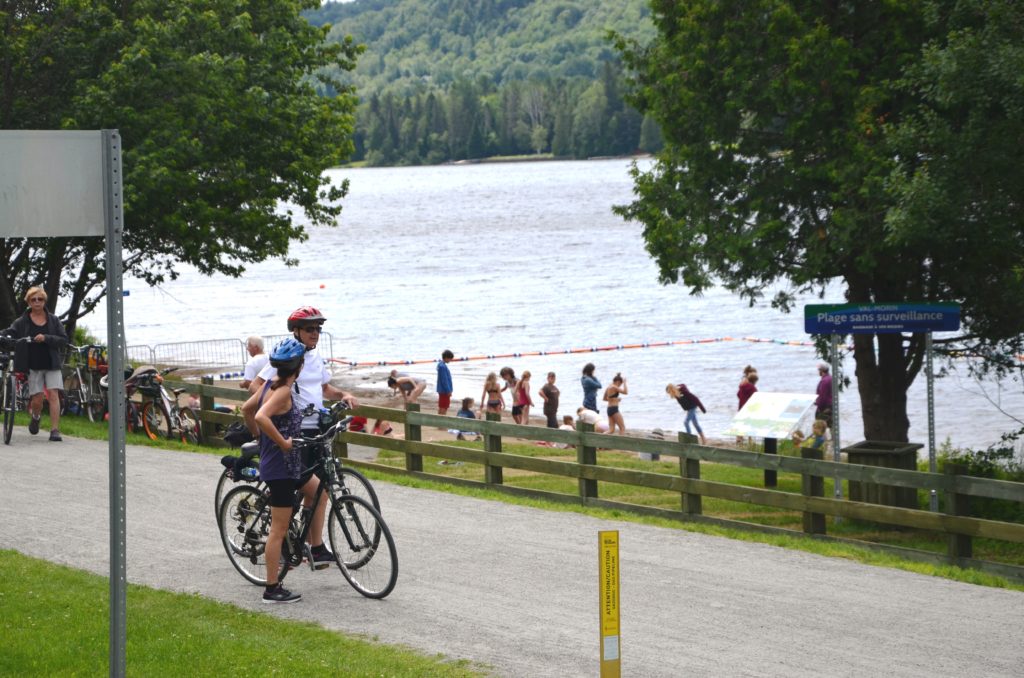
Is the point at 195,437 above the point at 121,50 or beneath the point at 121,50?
beneath

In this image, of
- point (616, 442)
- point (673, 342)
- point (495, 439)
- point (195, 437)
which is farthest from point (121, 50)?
point (673, 342)

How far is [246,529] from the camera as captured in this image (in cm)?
960

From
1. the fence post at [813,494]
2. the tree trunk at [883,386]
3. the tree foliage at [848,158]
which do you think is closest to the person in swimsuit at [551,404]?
the tree foliage at [848,158]

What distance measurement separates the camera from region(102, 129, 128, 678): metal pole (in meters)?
5.15

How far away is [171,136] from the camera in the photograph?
22.0 meters

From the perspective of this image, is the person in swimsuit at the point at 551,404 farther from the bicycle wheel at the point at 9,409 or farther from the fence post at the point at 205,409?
the bicycle wheel at the point at 9,409

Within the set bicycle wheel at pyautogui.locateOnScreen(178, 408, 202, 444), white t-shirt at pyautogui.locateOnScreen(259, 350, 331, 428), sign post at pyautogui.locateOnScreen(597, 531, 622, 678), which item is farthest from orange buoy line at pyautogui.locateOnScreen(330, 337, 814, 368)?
sign post at pyautogui.locateOnScreen(597, 531, 622, 678)

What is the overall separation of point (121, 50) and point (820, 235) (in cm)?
1249

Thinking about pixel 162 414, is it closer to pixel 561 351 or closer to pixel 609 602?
pixel 609 602

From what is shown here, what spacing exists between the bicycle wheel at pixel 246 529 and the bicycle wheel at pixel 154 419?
31.1 ft

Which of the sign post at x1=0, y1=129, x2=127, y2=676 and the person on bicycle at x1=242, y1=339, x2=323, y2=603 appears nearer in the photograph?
the sign post at x1=0, y1=129, x2=127, y2=676

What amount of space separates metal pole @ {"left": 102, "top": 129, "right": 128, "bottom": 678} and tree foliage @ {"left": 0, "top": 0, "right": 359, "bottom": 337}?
16370 mm

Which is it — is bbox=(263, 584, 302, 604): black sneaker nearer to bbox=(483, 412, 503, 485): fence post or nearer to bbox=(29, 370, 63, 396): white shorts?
bbox=(483, 412, 503, 485): fence post

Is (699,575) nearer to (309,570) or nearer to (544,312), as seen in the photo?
(309,570)
